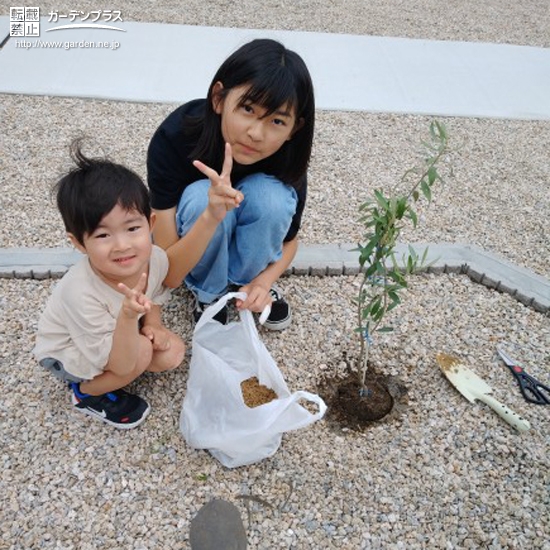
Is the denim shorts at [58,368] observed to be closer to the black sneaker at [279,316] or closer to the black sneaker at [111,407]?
the black sneaker at [111,407]

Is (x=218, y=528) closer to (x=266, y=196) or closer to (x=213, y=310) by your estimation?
(x=213, y=310)

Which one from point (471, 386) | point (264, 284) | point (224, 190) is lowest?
point (471, 386)

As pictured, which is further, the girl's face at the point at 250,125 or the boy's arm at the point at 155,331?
the boy's arm at the point at 155,331

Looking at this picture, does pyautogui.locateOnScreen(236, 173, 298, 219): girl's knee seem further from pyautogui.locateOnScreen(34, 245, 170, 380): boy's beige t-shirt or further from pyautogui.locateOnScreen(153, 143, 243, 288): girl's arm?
pyautogui.locateOnScreen(34, 245, 170, 380): boy's beige t-shirt

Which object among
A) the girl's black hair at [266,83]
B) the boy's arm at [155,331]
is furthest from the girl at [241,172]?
the boy's arm at [155,331]

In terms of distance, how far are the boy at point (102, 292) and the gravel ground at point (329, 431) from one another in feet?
0.63

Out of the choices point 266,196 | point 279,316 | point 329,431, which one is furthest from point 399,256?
point 329,431

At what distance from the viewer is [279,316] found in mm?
2141

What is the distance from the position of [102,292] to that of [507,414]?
1.34m

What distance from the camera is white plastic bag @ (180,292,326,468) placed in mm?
1507

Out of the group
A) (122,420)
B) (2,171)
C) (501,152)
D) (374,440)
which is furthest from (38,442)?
(501,152)

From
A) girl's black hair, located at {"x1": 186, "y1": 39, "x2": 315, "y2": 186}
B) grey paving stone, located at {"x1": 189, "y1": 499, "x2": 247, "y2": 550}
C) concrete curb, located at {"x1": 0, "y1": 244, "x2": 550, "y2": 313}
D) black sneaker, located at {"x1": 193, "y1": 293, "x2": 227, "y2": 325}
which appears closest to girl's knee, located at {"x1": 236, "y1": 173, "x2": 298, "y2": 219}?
girl's black hair, located at {"x1": 186, "y1": 39, "x2": 315, "y2": 186}

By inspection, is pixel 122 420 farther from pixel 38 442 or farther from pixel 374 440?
pixel 374 440

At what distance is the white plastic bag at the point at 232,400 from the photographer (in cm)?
151
